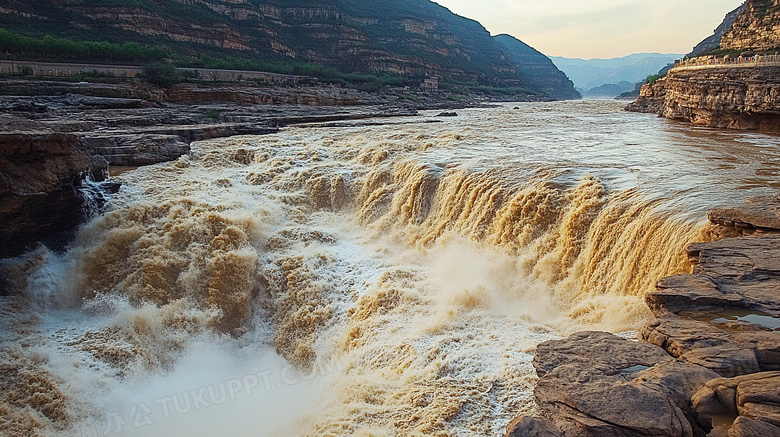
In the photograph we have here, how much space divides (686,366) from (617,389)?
27.1 inches

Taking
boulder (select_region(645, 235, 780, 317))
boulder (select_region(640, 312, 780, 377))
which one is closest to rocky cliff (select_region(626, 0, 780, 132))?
boulder (select_region(645, 235, 780, 317))

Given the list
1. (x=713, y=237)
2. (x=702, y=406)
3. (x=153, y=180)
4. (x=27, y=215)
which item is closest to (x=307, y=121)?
(x=153, y=180)

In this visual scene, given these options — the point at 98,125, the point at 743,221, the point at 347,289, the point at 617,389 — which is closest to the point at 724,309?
the point at 617,389

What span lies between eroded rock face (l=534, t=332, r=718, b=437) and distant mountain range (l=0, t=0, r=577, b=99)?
45275 millimetres

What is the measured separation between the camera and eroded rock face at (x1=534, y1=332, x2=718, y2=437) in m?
3.51

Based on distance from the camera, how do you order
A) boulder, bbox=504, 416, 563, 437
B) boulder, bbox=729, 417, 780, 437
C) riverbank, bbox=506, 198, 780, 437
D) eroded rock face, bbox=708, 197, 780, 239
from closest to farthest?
boulder, bbox=729, 417, 780, 437 → riverbank, bbox=506, 198, 780, 437 → boulder, bbox=504, 416, 563, 437 → eroded rock face, bbox=708, 197, 780, 239

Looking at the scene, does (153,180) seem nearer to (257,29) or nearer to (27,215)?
(27,215)

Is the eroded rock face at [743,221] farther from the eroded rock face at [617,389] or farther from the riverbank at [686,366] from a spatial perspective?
the eroded rock face at [617,389]

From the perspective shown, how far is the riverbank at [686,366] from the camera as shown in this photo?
3.47 meters

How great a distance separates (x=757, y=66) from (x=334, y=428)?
20.3m

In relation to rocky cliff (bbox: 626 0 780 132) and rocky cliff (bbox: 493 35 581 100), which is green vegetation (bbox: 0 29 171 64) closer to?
rocky cliff (bbox: 626 0 780 132)

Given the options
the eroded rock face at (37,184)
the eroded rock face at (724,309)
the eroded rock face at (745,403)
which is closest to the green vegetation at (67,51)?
the eroded rock face at (37,184)

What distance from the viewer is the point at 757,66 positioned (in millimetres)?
17938

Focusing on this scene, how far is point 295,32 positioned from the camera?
82812mm
